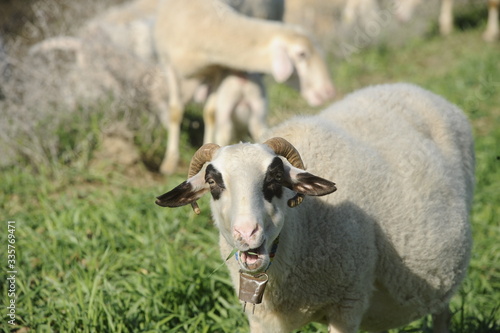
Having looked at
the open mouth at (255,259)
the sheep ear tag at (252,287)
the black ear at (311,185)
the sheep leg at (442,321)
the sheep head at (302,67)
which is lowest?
the sheep leg at (442,321)

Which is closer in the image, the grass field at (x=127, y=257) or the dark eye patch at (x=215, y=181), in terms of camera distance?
the dark eye patch at (x=215, y=181)

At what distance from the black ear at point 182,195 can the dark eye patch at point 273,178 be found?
32cm

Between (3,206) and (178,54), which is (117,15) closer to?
(178,54)

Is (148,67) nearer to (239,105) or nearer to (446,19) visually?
(239,105)

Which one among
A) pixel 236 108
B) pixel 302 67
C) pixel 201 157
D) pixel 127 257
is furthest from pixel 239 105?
pixel 201 157

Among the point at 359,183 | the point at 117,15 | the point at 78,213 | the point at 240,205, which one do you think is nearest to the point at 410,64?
the point at 117,15

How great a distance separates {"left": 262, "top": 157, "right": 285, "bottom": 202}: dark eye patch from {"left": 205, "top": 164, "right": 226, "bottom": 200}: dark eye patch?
0.18 meters

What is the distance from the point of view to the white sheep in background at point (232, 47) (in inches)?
250

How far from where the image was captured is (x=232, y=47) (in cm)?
647

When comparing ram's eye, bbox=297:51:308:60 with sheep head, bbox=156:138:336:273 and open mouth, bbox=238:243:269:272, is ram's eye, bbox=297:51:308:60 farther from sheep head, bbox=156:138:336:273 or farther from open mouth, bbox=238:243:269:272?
open mouth, bbox=238:243:269:272

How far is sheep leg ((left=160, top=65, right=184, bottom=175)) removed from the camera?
691 cm

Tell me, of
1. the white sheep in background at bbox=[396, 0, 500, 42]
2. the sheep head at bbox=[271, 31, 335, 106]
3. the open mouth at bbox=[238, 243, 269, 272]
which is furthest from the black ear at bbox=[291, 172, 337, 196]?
the white sheep in background at bbox=[396, 0, 500, 42]

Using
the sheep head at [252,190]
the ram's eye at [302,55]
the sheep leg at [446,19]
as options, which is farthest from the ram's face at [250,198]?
the sheep leg at [446,19]

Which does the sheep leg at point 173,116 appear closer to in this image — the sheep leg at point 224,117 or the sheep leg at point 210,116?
the sheep leg at point 210,116
